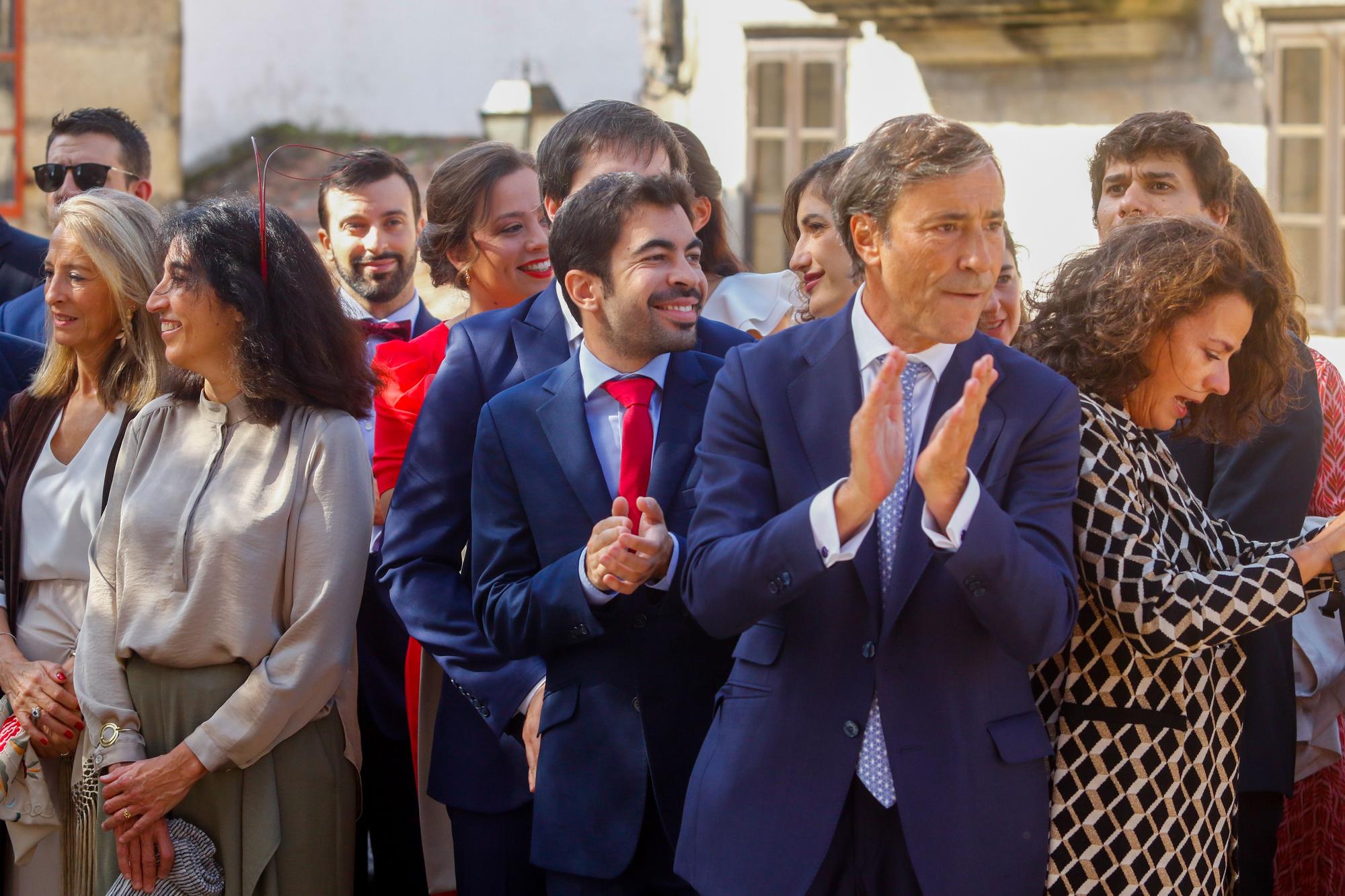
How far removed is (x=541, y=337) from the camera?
136 inches

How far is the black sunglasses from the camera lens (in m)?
5.76

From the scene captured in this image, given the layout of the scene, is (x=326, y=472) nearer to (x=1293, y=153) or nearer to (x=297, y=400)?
(x=297, y=400)

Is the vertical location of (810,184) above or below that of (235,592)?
above

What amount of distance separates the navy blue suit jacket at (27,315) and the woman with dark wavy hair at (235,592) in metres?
1.58

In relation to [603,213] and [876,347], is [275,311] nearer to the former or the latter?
[603,213]

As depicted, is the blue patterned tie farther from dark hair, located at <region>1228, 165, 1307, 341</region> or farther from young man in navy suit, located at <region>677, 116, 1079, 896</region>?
dark hair, located at <region>1228, 165, 1307, 341</region>

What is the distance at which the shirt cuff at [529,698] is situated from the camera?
3111 mm

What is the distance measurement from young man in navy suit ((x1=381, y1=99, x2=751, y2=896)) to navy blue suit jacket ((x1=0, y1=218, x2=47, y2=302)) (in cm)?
286

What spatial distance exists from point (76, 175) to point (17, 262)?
0.42 meters

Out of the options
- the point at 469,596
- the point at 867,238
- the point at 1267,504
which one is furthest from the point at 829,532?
the point at 1267,504

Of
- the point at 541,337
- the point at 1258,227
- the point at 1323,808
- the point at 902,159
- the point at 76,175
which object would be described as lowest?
the point at 1323,808

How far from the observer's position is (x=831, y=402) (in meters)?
2.57

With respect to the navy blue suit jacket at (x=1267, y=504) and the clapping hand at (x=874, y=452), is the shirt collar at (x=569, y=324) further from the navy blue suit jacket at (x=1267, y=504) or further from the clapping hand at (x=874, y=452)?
the navy blue suit jacket at (x=1267, y=504)

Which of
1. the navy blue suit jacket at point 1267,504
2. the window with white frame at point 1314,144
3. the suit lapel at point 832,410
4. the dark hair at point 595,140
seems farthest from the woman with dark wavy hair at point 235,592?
the window with white frame at point 1314,144
